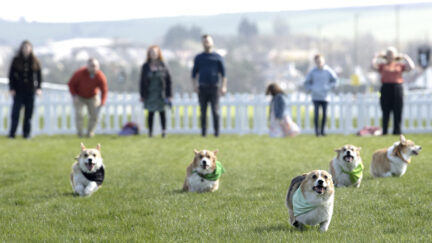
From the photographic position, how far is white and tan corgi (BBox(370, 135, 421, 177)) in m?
8.70

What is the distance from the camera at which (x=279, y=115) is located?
1681 centimetres

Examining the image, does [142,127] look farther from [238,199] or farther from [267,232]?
[267,232]

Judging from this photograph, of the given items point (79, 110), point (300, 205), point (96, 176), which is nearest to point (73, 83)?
point (79, 110)

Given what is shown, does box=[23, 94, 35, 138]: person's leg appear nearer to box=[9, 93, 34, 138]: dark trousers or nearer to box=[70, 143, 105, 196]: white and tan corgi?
box=[9, 93, 34, 138]: dark trousers

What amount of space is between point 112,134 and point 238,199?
12401 millimetres

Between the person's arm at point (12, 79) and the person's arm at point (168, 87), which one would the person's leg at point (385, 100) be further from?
the person's arm at point (12, 79)

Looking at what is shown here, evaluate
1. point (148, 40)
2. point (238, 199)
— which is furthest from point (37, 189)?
point (148, 40)

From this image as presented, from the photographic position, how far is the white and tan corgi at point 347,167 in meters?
7.67

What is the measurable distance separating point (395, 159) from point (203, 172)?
2531 millimetres

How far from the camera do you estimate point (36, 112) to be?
770 inches

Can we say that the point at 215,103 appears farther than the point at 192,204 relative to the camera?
Yes

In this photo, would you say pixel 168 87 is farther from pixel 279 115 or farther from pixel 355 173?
pixel 355 173

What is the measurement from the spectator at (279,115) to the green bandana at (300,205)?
11153 millimetres

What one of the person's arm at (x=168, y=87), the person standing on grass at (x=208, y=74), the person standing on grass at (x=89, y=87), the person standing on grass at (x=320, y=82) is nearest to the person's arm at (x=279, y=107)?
the person standing on grass at (x=320, y=82)
